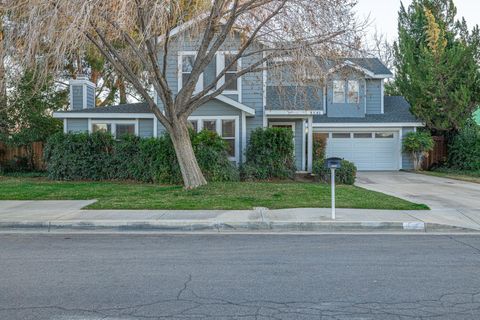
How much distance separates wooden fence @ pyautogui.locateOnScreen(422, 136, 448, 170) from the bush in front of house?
1049 cm

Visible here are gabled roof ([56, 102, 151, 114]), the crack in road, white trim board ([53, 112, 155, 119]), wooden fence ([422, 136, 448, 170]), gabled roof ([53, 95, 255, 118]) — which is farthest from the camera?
wooden fence ([422, 136, 448, 170])

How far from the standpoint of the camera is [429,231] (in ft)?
29.1

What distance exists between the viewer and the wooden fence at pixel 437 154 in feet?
78.9

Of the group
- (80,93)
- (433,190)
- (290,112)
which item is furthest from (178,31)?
(80,93)

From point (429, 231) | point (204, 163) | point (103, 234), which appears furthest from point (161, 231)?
point (204, 163)

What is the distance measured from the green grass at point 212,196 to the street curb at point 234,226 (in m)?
1.70

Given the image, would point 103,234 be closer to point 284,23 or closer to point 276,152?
point 284,23

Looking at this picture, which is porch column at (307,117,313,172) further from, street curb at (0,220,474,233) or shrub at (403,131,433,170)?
street curb at (0,220,474,233)

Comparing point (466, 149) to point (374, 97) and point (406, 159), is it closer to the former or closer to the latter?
point (406, 159)

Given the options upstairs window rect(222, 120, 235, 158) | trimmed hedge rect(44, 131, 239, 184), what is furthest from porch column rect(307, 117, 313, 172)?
trimmed hedge rect(44, 131, 239, 184)

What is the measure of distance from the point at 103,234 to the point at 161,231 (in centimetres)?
112

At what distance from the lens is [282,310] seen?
4496 millimetres

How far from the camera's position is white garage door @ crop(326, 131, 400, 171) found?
77.9ft

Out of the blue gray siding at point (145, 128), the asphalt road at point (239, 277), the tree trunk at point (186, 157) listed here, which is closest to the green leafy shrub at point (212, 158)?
the tree trunk at point (186, 157)
